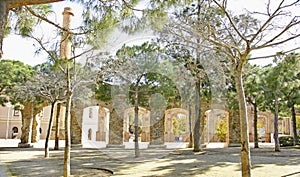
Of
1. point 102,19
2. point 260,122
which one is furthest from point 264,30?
point 260,122

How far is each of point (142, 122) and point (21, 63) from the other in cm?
903

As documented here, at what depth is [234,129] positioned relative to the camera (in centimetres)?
1564

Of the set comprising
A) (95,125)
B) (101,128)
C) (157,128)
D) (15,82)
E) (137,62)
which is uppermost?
(137,62)

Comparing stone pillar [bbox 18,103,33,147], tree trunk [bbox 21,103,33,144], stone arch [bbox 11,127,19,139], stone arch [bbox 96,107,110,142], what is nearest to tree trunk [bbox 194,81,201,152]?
stone arch [bbox 96,107,110,142]

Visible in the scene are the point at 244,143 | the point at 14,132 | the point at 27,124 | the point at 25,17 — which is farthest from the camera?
the point at 14,132

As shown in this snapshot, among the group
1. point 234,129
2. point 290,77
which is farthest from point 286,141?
point 290,77

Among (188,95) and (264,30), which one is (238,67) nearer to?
(264,30)

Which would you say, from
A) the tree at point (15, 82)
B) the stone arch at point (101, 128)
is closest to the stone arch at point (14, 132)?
the stone arch at point (101, 128)

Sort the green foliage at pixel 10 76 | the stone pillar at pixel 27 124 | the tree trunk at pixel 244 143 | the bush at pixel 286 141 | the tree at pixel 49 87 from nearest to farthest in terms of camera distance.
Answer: the tree trunk at pixel 244 143, the tree at pixel 49 87, the green foliage at pixel 10 76, the stone pillar at pixel 27 124, the bush at pixel 286 141

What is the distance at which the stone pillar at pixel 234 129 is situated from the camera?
1544 cm

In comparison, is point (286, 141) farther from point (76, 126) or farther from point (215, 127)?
point (76, 126)

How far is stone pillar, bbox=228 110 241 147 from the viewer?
50.7ft

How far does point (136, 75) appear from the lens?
9.12 metres

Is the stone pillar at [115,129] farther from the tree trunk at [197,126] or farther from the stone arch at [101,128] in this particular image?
the tree trunk at [197,126]
